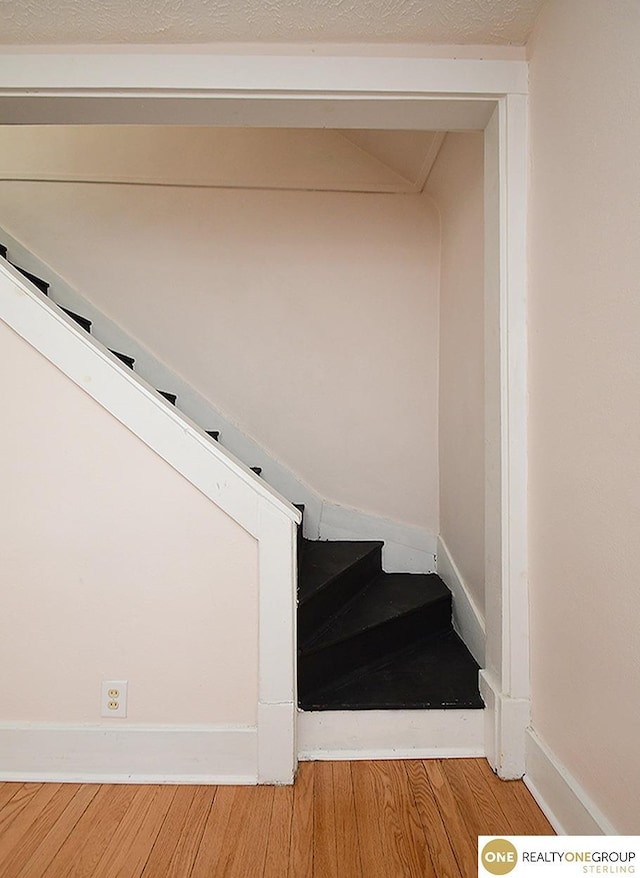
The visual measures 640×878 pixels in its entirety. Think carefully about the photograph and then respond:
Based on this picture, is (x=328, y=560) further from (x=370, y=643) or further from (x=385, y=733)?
(x=385, y=733)

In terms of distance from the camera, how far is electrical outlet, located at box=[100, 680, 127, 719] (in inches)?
70.5

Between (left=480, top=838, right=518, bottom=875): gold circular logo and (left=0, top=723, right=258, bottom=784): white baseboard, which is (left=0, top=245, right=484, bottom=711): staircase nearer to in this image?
(left=0, top=723, right=258, bottom=784): white baseboard

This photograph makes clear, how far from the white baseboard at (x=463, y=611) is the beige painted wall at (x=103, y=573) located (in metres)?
0.90

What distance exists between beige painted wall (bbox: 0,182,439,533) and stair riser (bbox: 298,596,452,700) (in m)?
0.67

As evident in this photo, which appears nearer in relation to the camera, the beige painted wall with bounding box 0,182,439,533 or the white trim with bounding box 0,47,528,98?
the white trim with bounding box 0,47,528,98

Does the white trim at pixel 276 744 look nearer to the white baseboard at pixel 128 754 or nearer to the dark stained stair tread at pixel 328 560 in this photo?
the white baseboard at pixel 128 754

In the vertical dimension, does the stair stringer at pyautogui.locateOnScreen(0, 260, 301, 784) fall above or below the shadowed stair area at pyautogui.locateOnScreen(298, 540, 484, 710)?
above

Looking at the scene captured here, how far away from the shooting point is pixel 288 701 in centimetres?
176

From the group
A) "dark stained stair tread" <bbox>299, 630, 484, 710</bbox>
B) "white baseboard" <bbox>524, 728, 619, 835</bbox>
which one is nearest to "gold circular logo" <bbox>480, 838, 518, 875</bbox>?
"white baseboard" <bbox>524, 728, 619, 835</bbox>

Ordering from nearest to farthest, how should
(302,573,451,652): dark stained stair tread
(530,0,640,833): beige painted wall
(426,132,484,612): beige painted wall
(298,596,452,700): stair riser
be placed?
(530,0,640,833): beige painted wall, (298,596,452,700): stair riser, (302,573,451,652): dark stained stair tread, (426,132,484,612): beige painted wall

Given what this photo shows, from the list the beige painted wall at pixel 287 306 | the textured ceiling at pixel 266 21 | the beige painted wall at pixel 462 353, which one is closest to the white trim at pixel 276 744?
the beige painted wall at pixel 462 353

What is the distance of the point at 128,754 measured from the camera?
178cm

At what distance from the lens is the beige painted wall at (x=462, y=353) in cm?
221

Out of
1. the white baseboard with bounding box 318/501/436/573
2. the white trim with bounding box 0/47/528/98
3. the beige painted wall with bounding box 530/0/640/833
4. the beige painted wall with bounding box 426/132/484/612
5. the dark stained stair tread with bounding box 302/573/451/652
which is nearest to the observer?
the beige painted wall with bounding box 530/0/640/833
